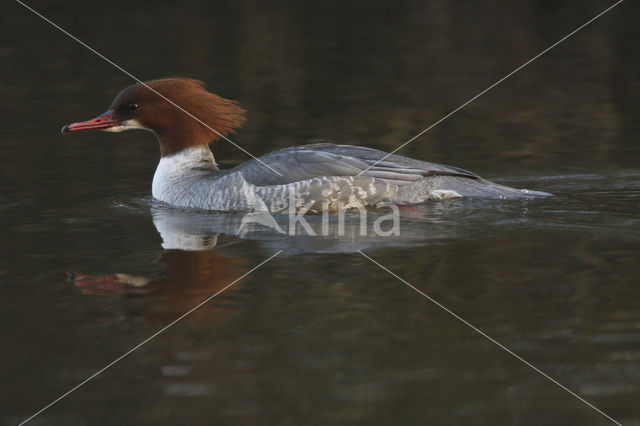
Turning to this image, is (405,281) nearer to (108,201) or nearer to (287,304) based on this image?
(287,304)

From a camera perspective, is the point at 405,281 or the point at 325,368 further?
the point at 405,281

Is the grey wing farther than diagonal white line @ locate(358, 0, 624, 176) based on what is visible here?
No

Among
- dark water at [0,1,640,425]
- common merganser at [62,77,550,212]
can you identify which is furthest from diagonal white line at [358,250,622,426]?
common merganser at [62,77,550,212]

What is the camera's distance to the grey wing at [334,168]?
27.7 ft

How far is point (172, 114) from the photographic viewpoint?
928cm

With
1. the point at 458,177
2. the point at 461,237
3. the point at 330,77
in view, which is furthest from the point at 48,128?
the point at 461,237

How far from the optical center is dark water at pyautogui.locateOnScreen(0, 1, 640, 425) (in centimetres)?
474

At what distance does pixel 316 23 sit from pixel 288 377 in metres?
16.1

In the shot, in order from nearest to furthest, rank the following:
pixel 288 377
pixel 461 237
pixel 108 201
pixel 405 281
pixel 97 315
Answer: pixel 288 377 → pixel 97 315 → pixel 405 281 → pixel 461 237 → pixel 108 201

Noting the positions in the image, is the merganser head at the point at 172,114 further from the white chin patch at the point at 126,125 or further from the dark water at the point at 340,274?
the dark water at the point at 340,274

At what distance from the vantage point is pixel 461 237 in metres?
7.40

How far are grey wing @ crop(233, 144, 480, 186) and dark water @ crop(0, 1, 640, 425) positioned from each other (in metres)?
0.37

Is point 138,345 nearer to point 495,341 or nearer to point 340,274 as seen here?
point 340,274

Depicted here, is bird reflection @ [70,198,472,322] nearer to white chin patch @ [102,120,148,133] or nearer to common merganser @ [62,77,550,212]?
common merganser @ [62,77,550,212]
